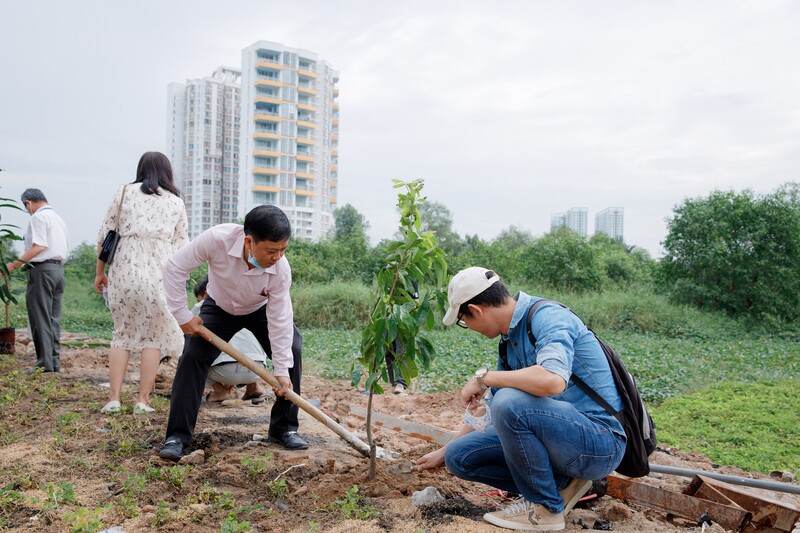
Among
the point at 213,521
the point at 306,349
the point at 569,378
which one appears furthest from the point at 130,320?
the point at 306,349

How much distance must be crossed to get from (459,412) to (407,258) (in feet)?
9.69

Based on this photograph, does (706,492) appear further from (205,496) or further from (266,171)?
(266,171)

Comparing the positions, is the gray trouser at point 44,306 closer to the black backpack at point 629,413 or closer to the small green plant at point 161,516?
the small green plant at point 161,516

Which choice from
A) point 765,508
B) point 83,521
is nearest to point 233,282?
point 83,521

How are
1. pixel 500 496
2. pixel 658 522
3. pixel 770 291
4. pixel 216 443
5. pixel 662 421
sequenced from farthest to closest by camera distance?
pixel 770 291, pixel 662 421, pixel 216 443, pixel 500 496, pixel 658 522

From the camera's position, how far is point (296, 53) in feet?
179

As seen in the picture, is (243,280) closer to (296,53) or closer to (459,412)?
(459,412)

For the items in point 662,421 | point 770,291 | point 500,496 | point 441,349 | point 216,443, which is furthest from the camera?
point 770,291

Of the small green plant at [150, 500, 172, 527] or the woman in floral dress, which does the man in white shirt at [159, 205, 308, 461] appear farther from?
the woman in floral dress

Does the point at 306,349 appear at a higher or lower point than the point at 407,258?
lower

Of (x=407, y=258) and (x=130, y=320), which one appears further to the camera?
(x=130, y=320)

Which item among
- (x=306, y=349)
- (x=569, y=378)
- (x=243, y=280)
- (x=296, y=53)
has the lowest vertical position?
(x=306, y=349)

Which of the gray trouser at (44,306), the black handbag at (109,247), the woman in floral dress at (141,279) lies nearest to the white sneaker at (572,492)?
the woman in floral dress at (141,279)

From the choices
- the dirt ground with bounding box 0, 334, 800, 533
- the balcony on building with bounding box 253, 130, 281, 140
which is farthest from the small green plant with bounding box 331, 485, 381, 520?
the balcony on building with bounding box 253, 130, 281, 140
